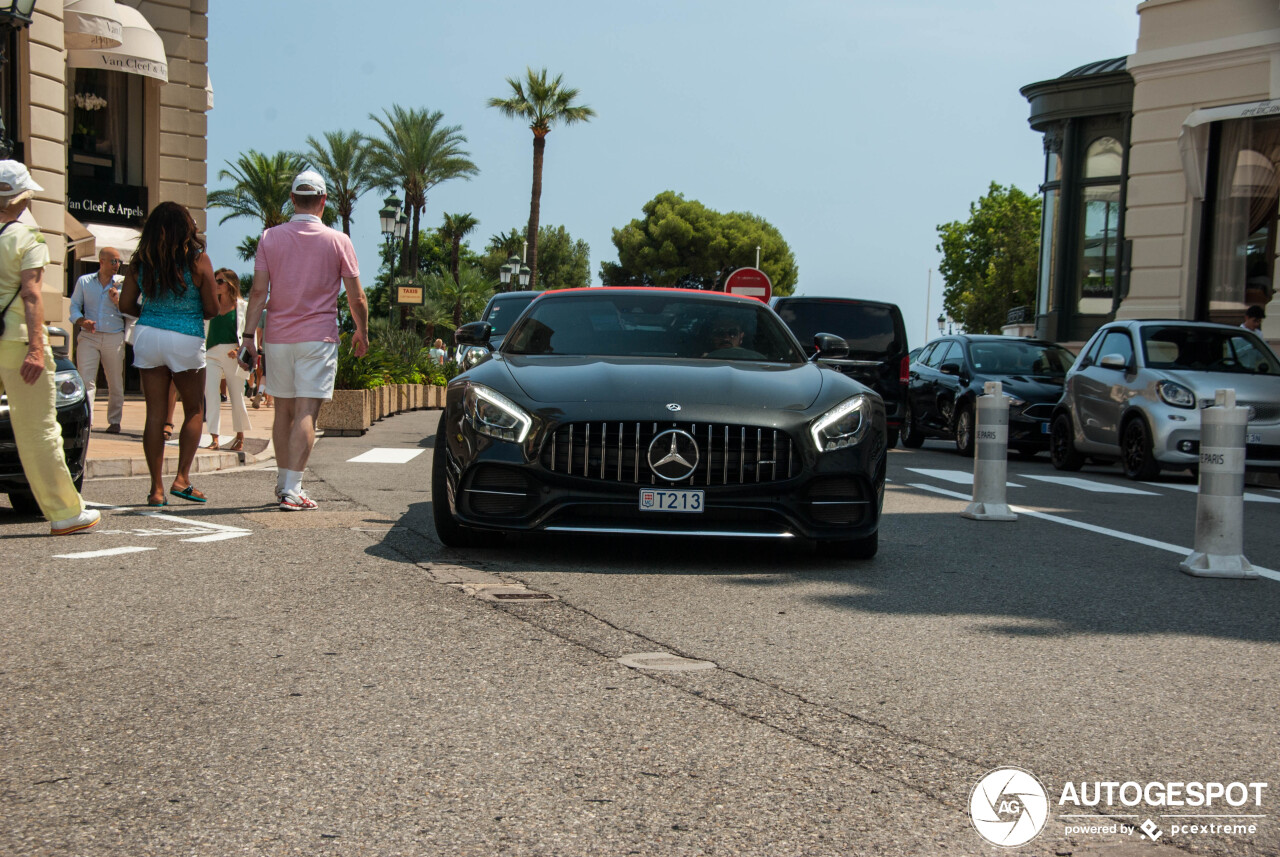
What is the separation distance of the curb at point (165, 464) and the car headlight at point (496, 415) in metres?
4.72

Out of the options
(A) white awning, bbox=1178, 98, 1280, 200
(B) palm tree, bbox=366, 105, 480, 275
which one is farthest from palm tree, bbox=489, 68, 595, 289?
(A) white awning, bbox=1178, 98, 1280, 200

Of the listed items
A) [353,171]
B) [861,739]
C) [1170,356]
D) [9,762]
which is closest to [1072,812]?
[861,739]

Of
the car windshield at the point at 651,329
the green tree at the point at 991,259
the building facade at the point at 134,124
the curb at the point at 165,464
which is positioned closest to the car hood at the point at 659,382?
the car windshield at the point at 651,329

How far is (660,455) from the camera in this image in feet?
21.2

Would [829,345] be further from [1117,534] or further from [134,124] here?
[134,124]

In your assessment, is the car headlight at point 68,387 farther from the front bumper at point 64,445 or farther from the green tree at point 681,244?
the green tree at point 681,244

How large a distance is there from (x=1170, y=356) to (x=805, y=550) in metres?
8.84

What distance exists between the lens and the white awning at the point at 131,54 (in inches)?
824

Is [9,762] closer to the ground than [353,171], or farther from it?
closer to the ground

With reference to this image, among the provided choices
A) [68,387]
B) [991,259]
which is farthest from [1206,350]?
[991,259]

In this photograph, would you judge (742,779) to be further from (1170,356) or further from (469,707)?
(1170,356)

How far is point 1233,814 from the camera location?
10.6 feet

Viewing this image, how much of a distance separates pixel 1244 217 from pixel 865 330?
978 centimetres

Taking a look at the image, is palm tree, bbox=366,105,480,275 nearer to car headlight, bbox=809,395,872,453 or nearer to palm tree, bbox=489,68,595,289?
palm tree, bbox=489,68,595,289
